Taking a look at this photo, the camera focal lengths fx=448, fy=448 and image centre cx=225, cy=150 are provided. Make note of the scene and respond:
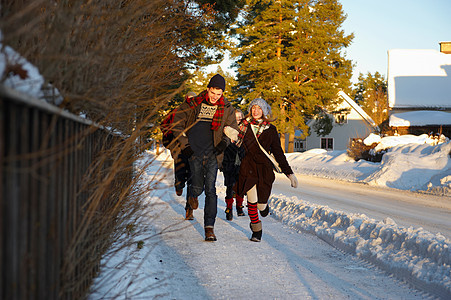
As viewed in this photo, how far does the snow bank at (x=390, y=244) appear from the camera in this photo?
178 inches

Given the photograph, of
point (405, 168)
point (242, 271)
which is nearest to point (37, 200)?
point (242, 271)

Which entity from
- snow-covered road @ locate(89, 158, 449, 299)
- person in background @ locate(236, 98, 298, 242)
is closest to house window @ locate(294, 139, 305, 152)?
snow-covered road @ locate(89, 158, 449, 299)

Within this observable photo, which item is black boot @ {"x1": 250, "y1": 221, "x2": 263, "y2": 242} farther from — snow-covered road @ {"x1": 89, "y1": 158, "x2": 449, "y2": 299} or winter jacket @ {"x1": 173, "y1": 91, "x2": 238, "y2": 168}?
winter jacket @ {"x1": 173, "y1": 91, "x2": 238, "y2": 168}

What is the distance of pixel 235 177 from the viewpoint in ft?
27.8

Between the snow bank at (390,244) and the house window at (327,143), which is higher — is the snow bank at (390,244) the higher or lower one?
the lower one

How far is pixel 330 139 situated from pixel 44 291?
5533 centimetres

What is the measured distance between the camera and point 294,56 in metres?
41.2

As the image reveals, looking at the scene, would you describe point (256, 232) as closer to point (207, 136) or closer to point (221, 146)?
point (221, 146)

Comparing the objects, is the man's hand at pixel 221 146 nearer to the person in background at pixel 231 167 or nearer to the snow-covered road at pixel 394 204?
the person in background at pixel 231 167

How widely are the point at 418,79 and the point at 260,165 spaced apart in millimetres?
44090

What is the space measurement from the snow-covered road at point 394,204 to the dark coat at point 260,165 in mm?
2890

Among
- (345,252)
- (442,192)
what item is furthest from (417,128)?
(345,252)

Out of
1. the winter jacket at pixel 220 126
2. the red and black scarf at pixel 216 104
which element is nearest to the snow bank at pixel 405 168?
the winter jacket at pixel 220 126

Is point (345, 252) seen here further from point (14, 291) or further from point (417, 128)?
point (417, 128)
